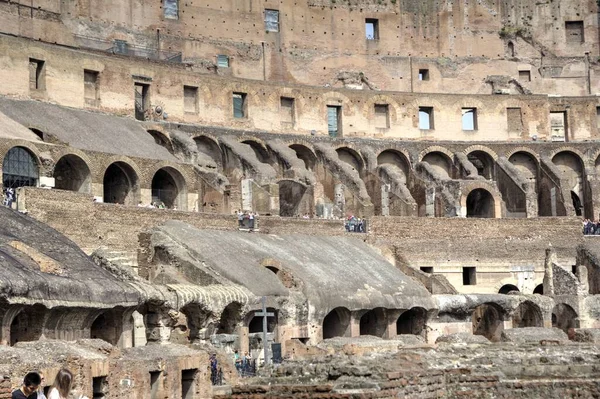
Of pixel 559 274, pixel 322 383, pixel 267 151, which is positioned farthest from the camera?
pixel 267 151

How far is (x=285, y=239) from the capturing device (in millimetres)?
44844

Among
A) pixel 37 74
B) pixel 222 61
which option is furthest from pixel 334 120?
pixel 37 74

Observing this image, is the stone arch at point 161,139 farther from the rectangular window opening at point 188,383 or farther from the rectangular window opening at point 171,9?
the rectangular window opening at point 188,383

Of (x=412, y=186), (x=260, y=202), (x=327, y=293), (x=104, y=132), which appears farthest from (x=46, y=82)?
(x=412, y=186)

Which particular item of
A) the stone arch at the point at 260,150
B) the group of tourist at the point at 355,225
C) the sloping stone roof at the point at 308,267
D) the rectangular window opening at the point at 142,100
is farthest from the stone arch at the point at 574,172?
the rectangular window opening at the point at 142,100

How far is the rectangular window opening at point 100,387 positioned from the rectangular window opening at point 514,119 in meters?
42.7

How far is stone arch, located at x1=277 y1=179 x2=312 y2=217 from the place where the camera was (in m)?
52.1

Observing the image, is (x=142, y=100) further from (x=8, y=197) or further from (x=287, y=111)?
(x=8, y=197)

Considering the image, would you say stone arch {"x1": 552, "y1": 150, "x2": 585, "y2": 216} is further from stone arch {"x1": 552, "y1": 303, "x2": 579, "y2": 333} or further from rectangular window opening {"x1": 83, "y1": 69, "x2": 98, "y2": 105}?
rectangular window opening {"x1": 83, "y1": 69, "x2": 98, "y2": 105}

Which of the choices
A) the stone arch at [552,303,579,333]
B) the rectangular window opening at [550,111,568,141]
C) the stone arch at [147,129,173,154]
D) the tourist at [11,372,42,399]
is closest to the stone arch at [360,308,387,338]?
the stone arch at [552,303,579,333]

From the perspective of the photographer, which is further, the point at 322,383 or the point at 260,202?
the point at 260,202

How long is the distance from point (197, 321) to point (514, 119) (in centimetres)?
3328

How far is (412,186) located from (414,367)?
3698cm

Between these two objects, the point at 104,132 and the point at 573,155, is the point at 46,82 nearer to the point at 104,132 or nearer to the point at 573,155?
the point at 104,132
